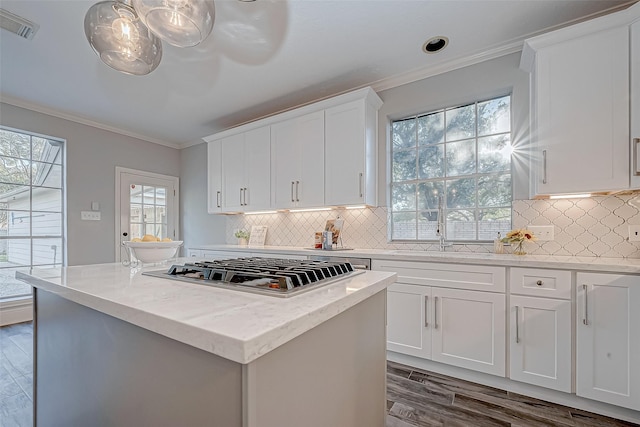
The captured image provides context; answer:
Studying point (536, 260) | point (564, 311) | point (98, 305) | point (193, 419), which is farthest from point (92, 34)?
point (564, 311)

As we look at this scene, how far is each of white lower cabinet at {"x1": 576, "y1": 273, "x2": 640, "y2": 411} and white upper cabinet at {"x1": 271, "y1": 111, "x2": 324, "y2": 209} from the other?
7.05 ft

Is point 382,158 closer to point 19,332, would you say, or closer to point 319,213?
point 319,213

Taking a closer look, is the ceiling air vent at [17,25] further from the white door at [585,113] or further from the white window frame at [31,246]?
the white door at [585,113]

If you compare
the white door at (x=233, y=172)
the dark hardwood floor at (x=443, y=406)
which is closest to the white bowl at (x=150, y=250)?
the dark hardwood floor at (x=443, y=406)

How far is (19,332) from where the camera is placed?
303 cm

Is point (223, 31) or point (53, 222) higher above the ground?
point (223, 31)

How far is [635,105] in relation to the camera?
175 centimetres

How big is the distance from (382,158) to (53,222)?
4.22 m

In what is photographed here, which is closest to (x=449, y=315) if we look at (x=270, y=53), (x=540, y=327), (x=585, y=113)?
(x=540, y=327)

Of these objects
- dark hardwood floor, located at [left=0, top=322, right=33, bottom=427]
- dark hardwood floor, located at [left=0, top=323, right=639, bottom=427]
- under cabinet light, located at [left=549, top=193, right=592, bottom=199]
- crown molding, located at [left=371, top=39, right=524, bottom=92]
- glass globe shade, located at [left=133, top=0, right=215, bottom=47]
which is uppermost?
crown molding, located at [left=371, top=39, right=524, bottom=92]

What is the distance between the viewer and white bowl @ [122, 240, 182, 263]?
133 centimetres

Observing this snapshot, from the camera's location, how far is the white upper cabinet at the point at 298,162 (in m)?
3.04

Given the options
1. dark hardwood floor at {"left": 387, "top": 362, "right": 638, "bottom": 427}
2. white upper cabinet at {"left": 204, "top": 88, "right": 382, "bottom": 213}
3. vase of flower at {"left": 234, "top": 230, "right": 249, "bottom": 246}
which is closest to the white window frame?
white upper cabinet at {"left": 204, "top": 88, "right": 382, "bottom": 213}

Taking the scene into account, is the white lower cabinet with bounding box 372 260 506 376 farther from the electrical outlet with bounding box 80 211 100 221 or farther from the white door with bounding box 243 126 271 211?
the electrical outlet with bounding box 80 211 100 221
